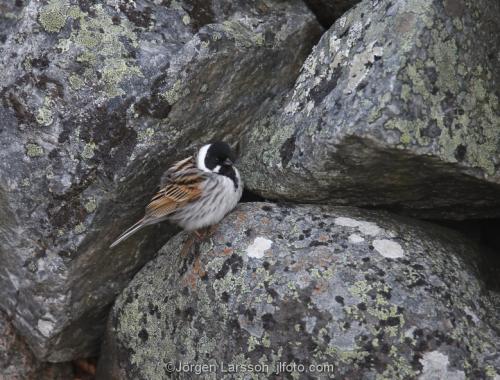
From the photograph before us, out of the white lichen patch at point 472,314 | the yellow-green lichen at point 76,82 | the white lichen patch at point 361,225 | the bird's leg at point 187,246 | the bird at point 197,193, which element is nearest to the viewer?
the white lichen patch at point 472,314

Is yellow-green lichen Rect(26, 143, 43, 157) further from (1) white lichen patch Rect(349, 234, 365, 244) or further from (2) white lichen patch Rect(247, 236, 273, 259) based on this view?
(1) white lichen patch Rect(349, 234, 365, 244)

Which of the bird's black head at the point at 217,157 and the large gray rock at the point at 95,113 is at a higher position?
the large gray rock at the point at 95,113

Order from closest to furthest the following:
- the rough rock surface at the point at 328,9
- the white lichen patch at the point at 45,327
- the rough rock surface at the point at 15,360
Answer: the white lichen patch at the point at 45,327 → the rough rock surface at the point at 328,9 → the rough rock surface at the point at 15,360

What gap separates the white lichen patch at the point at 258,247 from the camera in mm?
4523

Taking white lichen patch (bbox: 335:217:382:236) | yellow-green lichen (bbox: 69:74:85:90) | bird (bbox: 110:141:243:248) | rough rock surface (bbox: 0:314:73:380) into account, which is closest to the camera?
white lichen patch (bbox: 335:217:382:236)

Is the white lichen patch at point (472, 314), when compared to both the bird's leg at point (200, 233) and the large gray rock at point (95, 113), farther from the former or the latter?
the large gray rock at point (95, 113)

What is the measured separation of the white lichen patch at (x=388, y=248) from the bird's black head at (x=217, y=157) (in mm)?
1271

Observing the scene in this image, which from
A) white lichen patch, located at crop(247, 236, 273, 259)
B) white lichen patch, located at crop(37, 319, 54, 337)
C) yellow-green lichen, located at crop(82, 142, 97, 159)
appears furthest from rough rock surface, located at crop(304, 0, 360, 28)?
white lichen patch, located at crop(37, 319, 54, 337)

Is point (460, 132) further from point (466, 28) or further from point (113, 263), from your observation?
point (113, 263)

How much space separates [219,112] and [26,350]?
2.64 meters

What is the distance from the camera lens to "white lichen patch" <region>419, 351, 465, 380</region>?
3.90 meters

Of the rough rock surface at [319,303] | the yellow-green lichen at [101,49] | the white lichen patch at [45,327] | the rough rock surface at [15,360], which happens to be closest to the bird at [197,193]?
the rough rock surface at [319,303]

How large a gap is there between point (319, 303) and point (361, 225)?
70cm

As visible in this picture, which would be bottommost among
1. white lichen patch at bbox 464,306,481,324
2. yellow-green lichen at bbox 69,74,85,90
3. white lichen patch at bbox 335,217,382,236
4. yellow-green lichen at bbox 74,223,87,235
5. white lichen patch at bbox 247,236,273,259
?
white lichen patch at bbox 464,306,481,324
